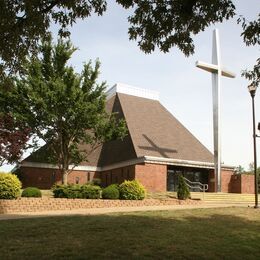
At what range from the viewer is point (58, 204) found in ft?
75.9

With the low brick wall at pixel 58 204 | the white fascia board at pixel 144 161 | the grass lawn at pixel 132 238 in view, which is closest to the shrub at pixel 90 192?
the low brick wall at pixel 58 204

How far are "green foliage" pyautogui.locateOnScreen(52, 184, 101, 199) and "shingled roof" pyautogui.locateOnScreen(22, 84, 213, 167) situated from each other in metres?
10.7

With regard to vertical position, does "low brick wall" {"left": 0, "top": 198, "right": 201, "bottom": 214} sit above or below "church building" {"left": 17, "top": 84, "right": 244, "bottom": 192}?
below

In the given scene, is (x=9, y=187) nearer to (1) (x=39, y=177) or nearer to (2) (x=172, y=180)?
(1) (x=39, y=177)

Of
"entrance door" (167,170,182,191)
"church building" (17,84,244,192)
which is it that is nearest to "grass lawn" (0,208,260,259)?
"church building" (17,84,244,192)

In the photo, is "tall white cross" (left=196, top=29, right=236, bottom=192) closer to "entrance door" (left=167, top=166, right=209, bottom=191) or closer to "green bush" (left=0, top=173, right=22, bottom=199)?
"entrance door" (left=167, top=166, right=209, bottom=191)

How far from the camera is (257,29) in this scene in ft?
35.3

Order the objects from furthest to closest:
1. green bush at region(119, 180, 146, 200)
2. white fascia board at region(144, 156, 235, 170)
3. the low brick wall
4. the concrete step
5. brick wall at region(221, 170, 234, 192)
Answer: brick wall at region(221, 170, 234, 192) < white fascia board at region(144, 156, 235, 170) < the concrete step < green bush at region(119, 180, 146, 200) < the low brick wall

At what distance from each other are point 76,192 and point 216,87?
60.1 ft

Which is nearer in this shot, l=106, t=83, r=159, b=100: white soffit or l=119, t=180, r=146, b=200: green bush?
l=119, t=180, r=146, b=200: green bush

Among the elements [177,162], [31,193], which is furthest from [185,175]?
[31,193]

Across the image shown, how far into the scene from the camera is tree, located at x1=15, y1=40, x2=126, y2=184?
93.9ft

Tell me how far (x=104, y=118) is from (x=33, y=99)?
6060mm

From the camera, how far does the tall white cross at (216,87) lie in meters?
36.9
